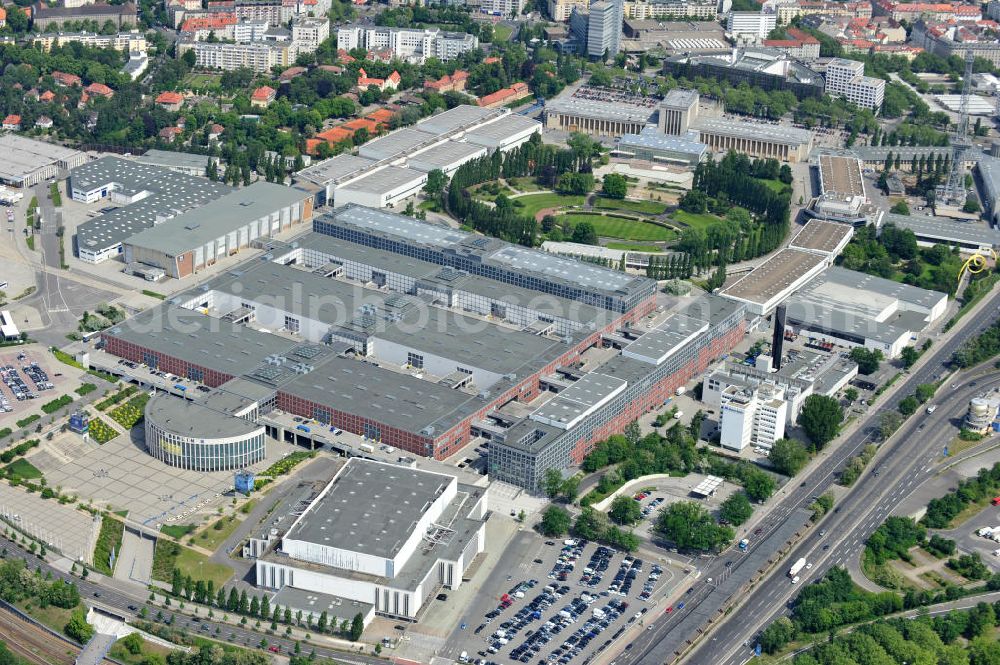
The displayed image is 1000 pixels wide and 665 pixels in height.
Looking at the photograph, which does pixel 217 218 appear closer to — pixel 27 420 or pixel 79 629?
pixel 27 420

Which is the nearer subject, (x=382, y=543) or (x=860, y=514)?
(x=382, y=543)

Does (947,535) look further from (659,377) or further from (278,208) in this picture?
(278,208)

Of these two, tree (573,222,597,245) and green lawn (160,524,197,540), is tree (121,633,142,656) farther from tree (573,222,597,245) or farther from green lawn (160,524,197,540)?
tree (573,222,597,245)

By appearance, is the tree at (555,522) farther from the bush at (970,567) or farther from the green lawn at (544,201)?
the green lawn at (544,201)

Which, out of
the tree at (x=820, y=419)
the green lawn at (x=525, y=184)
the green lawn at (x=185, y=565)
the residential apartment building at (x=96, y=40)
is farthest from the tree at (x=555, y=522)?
the residential apartment building at (x=96, y=40)

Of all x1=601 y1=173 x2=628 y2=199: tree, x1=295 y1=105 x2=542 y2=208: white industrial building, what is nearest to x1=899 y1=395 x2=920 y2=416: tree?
x1=601 y1=173 x2=628 y2=199: tree

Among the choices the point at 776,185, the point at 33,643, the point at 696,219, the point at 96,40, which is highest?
the point at 96,40

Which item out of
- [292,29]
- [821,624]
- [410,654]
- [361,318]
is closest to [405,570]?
[410,654]

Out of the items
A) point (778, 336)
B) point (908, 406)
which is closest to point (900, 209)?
point (778, 336)
